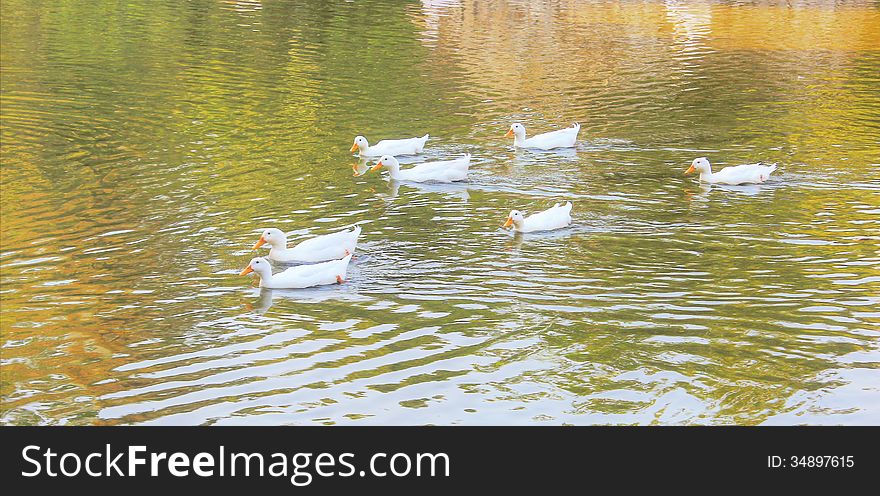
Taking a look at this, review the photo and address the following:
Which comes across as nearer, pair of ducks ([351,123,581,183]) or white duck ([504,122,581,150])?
pair of ducks ([351,123,581,183])

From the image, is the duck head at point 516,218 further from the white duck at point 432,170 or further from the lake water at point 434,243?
the white duck at point 432,170

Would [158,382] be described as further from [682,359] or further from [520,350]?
[682,359]

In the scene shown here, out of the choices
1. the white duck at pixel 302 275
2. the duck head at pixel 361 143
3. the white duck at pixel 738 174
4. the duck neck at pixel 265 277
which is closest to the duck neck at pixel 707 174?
the white duck at pixel 738 174

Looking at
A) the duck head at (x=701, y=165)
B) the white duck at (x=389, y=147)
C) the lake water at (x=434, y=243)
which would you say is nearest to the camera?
the lake water at (x=434, y=243)

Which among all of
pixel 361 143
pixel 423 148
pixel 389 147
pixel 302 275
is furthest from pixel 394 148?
pixel 302 275

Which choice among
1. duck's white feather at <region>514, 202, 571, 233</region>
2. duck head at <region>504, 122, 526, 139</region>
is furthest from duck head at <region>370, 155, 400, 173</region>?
duck's white feather at <region>514, 202, 571, 233</region>

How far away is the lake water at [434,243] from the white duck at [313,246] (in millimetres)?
416

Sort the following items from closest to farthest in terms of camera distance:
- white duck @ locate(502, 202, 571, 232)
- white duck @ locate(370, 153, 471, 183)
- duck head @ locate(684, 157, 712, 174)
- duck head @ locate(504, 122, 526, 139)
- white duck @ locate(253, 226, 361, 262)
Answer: white duck @ locate(253, 226, 361, 262), white duck @ locate(502, 202, 571, 232), white duck @ locate(370, 153, 471, 183), duck head @ locate(684, 157, 712, 174), duck head @ locate(504, 122, 526, 139)

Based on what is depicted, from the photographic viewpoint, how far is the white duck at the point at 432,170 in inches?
876

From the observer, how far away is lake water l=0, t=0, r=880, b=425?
12828 millimetres

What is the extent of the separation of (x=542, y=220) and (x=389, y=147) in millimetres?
6205

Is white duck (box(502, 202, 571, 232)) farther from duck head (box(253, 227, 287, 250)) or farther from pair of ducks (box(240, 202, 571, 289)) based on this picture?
duck head (box(253, 227, 287, 250))

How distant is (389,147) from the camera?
79.6 feet

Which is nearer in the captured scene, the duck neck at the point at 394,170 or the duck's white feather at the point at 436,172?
the duck's white feather at the point at 436,172
